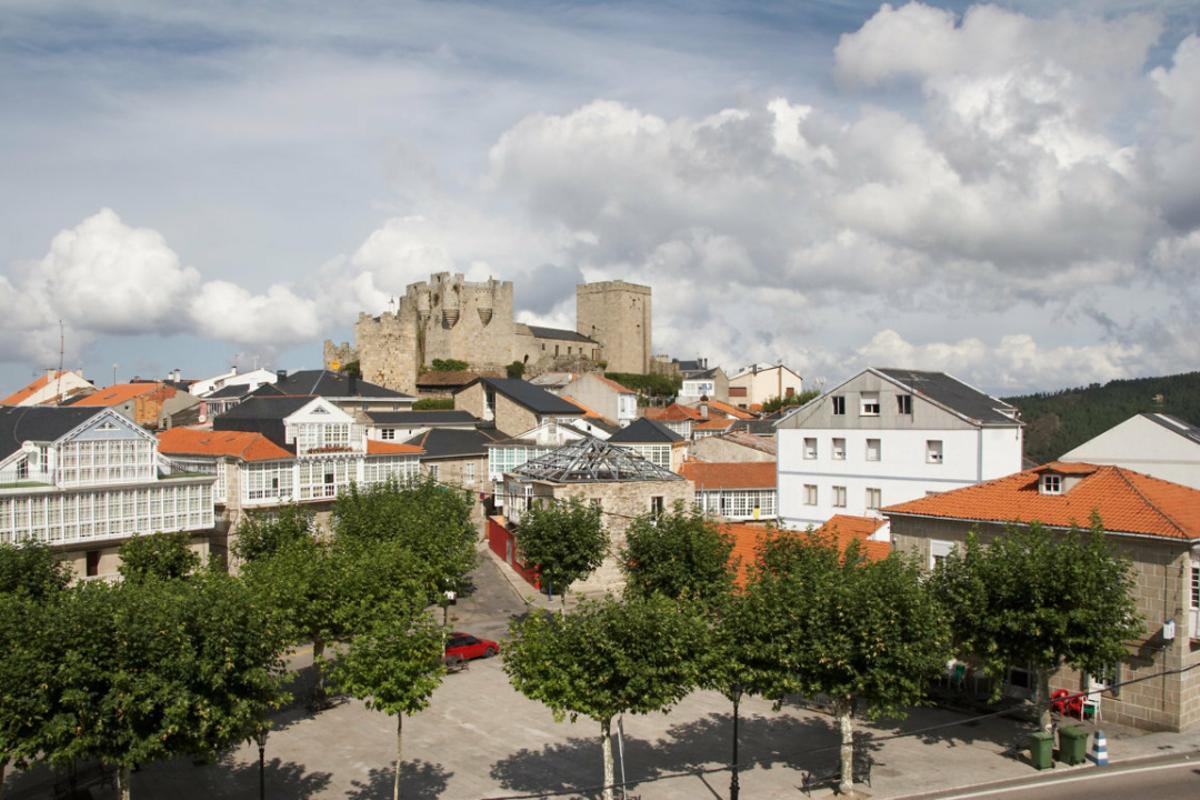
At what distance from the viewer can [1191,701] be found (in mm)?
23438

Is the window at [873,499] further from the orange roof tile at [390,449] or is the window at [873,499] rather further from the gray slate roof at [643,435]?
the orange roof tile at [390,449]

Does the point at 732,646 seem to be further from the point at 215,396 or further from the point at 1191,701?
the point at 215,396

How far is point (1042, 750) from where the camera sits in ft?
68.8

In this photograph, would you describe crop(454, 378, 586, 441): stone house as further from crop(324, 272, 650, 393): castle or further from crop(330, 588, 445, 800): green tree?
crop(330, 588, 445, 800): green tree

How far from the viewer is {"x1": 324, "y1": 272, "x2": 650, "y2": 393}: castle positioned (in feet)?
323

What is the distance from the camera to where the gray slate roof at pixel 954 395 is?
42125 mm

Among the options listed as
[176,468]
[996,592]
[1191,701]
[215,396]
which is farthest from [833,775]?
[215,396]

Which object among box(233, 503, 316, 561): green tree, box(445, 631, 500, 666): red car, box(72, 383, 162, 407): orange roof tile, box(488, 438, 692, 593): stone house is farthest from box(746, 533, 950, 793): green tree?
box(72, 383, 162, 407): orange roof tile

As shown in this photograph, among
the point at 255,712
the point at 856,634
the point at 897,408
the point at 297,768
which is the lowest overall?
the point at 297,768

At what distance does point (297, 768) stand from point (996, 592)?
1696 cm

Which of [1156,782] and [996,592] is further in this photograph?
[996,592]

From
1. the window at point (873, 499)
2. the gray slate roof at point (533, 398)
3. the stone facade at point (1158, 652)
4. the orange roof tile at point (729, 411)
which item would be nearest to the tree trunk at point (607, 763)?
the stone facade at point (1158, 652)

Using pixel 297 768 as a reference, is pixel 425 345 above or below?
above

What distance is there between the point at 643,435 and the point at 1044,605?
37376 mm
